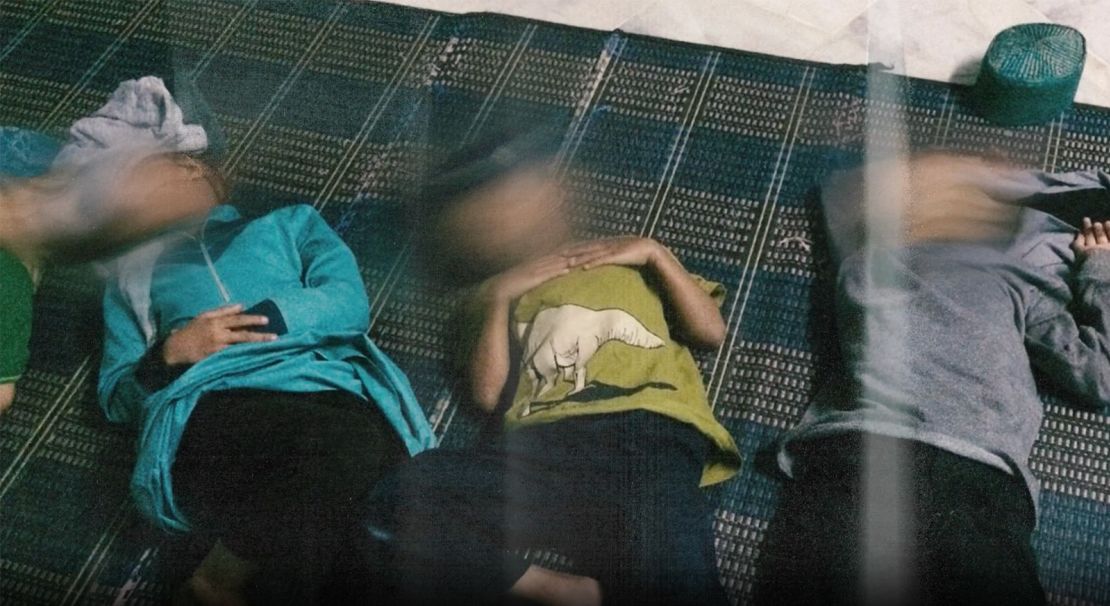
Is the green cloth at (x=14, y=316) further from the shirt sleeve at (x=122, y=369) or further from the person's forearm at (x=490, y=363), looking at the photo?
the person's forearm at (x=490, y=363)

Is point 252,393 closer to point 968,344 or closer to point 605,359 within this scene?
point 605,359

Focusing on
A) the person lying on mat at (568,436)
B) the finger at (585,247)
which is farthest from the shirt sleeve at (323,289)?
the finger at (585,247)

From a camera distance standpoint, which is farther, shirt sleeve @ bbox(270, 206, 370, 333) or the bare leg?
shirt sleeve @ bbox(270, 206, 370, 333)

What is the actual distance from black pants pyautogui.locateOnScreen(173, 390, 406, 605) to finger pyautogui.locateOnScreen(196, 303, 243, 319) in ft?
0.28

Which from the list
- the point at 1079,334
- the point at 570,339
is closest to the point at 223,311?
the point at 570,339

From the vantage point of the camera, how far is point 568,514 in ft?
3.01

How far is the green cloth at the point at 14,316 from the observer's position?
107cm

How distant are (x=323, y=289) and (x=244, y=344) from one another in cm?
10

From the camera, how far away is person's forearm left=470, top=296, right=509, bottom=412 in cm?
101

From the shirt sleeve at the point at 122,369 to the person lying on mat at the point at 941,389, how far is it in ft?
2.00

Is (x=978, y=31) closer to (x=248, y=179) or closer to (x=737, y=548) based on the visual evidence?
(x=737, y=548)

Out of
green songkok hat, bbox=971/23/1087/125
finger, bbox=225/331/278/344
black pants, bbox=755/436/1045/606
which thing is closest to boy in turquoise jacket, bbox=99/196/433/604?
finger, bbox=225/331/278/344

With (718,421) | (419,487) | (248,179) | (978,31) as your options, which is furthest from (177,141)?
(978,31)

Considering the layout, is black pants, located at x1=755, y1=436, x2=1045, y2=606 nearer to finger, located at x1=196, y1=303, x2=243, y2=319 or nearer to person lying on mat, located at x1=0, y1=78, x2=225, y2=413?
finger, located at x1=196, y1=303, x2=243, y2=319
